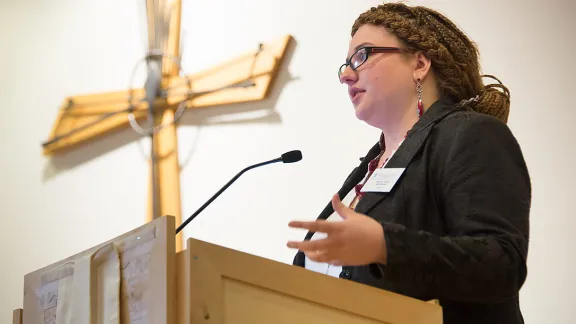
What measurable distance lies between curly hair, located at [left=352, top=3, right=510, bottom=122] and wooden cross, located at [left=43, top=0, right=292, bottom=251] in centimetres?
108

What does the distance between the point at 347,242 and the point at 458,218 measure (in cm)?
31

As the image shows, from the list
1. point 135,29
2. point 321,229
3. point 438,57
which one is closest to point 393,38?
point 438,57

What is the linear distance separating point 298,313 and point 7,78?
8.70 ft

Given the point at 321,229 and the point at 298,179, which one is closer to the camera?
the point at 321,229

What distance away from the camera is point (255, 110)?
306 centimetres

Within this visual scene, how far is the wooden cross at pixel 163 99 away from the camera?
3.06 meters

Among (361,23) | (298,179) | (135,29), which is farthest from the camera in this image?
(135,29)

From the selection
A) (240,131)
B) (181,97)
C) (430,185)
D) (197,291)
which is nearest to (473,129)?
(430,185)

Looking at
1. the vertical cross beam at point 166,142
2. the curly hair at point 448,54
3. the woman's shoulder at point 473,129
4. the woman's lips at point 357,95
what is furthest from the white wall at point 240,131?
the woman's shoulder at point 473,129

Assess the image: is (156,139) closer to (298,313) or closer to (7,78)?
(7,78)

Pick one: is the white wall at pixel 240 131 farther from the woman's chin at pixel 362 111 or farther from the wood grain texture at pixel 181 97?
the woman's chin at pixel 362 111

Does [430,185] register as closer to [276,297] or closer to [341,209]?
[341,209]

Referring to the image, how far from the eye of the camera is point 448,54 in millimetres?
1915

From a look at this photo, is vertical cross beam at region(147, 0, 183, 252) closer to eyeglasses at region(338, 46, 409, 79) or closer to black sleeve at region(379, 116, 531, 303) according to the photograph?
eyeglasses at region(338, 46, 409, 79)
